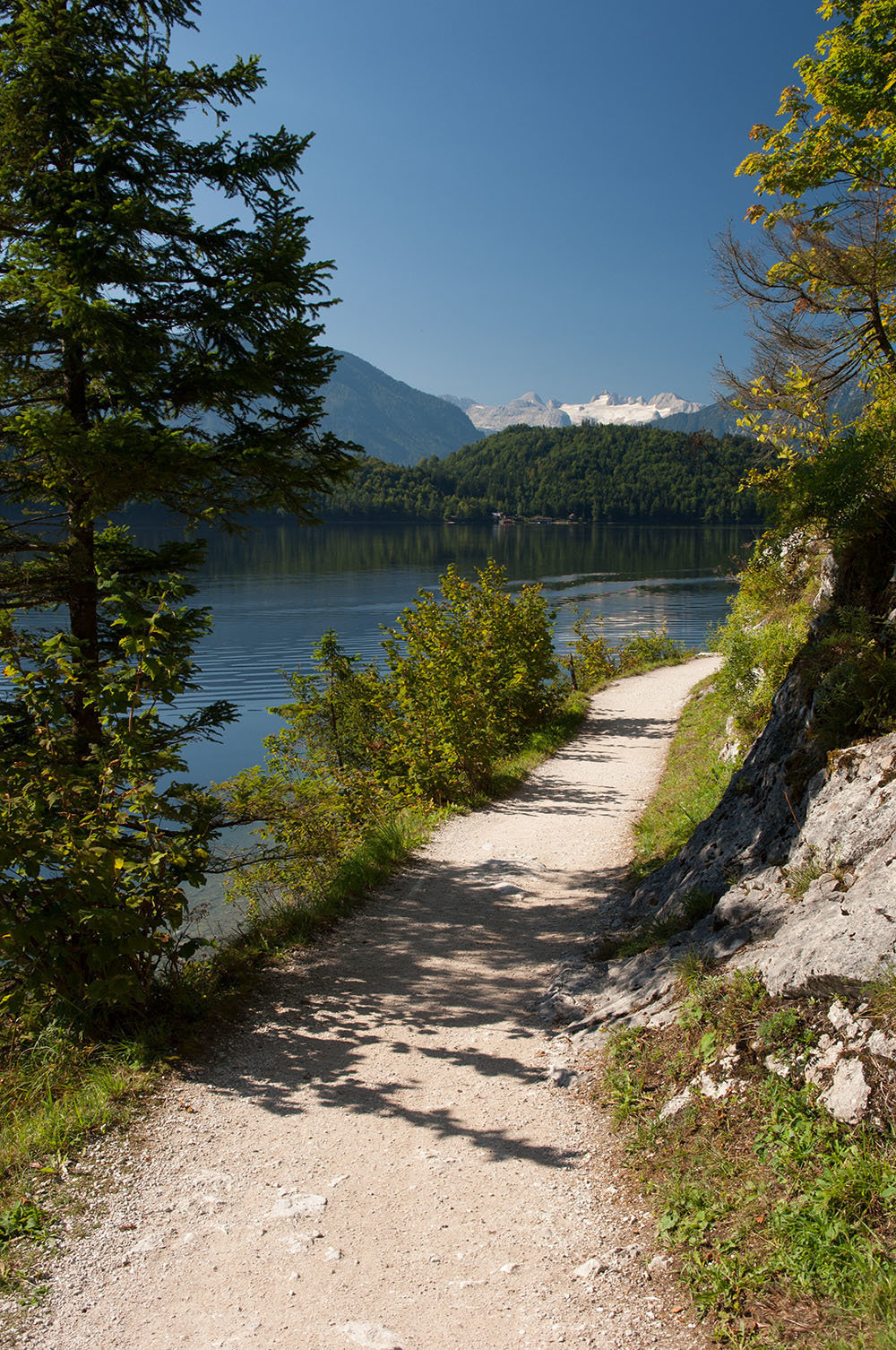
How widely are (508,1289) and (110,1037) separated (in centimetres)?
308

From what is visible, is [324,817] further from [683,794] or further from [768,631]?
[768,631]

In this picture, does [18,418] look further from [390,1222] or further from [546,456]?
[546,456]

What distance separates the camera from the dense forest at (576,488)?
498 ft

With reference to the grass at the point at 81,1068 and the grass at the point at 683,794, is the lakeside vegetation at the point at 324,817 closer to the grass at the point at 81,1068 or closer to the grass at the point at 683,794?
the grass at the point at 81,1068

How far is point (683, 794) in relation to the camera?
10.2 m

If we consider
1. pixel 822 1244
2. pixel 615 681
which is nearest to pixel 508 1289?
pixel 822 1244

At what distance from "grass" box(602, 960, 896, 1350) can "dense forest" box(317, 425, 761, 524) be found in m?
140

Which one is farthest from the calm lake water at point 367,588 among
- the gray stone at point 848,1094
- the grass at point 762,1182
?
the gray stone at point 848,1094

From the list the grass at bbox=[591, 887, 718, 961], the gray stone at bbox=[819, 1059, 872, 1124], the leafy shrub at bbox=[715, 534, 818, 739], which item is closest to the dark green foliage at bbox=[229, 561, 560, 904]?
the grass at bbox=[591, 887, 718, 961]

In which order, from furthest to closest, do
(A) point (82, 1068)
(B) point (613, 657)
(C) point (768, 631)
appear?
(B) point (613, 657), (C) point (768, 631), (A) point (82, 1068)

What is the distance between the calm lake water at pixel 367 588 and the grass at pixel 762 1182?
166 inches

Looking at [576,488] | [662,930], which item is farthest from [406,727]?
[576,488]

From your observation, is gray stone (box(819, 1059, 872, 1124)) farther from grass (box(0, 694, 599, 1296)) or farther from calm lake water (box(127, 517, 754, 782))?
calm lake water (box(127, 517, 754, 782))

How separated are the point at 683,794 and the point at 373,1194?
7.28m
